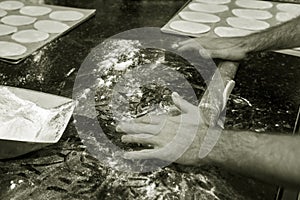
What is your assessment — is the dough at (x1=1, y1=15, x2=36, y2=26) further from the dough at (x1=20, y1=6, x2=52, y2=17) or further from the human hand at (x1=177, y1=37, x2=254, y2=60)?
the human hand at (x1=177, y1=37, x2=254, y2=60)

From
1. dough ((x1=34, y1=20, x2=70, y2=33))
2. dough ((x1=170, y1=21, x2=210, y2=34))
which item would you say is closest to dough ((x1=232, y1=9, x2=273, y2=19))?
dough ((x1=170, y1=21, x2=210, y2=34))

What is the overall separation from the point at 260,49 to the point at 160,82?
19.6 inches

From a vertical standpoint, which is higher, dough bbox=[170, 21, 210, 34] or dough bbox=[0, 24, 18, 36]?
dough bbox=[170, 21, 210, 34]

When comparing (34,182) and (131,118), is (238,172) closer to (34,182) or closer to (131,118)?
(131,118)

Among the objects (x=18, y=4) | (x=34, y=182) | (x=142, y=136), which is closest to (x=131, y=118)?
(x=142, y=136)

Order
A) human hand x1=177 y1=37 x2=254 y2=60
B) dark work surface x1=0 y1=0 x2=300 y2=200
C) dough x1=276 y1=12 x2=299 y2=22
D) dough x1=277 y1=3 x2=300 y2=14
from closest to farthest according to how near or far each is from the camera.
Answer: dark work surface x1=0 y1=0 x2=300 y2=200 → human hand x1=177 y1=37 x2=254 y2=60 → dough x1=276 y1=12 x2=299 y2=22 → dough x1=277 y1=3 x2=300 y2=14

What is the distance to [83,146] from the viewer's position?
140cm

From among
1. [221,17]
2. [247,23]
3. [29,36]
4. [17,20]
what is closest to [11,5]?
[17,20]

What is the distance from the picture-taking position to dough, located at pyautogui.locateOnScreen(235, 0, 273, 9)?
2484 mm

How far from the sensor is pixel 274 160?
1.15 metres

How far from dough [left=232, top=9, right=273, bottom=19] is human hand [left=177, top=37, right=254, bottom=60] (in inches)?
19.4

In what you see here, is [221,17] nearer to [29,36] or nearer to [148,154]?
[29,36]

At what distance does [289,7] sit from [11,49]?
1524 mm

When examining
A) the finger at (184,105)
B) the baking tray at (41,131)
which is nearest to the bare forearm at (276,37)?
the finger at (184,105)
